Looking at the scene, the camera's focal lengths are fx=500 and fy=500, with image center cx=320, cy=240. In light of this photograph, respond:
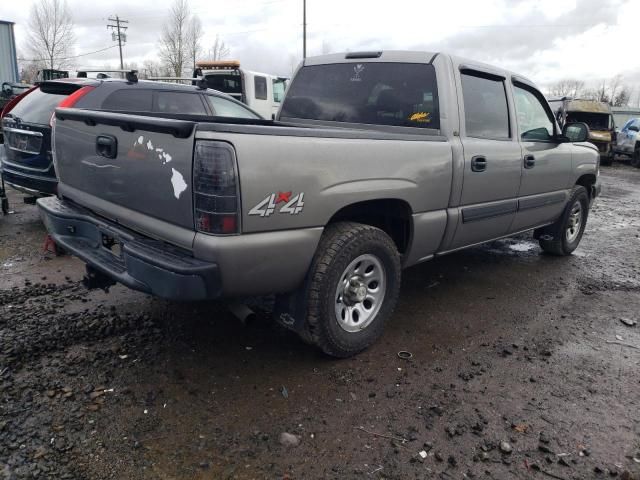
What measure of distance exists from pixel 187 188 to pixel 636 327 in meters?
3.65

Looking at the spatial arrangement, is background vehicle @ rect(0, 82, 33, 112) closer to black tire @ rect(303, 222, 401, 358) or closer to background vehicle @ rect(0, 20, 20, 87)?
background vehicle @ rect(0, 20, 20, 87)

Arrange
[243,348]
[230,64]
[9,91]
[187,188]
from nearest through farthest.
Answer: [187,188] → [243,348] → [9,91] → [230,64]

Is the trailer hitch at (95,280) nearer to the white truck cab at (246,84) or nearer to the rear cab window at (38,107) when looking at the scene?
the rear cab window at (38,107)

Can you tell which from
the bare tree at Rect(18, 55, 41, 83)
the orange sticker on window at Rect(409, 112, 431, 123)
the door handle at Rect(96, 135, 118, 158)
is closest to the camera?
the door handle at Rect(96, 135, 118, 158)

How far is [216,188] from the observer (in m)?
2.31

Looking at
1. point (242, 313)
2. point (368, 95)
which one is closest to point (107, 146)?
point (242, 313)

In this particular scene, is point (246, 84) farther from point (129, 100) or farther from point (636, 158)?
point (636, 158)

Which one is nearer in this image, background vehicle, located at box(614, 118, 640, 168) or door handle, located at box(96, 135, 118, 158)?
door handle, located at box(96, 135, 118, 158)

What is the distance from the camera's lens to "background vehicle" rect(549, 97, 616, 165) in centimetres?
1830

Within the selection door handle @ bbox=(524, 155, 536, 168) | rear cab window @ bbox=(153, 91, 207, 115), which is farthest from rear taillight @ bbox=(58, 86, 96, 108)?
door handle @ bbox=(524, 155, 536, 168)

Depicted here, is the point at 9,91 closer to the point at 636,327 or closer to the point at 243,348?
the point at 243,348

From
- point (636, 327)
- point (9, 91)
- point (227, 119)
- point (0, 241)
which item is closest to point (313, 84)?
point (227, 119)

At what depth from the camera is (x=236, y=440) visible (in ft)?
7.95

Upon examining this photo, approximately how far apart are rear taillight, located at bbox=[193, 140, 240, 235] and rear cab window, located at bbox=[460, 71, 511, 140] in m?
2.14
